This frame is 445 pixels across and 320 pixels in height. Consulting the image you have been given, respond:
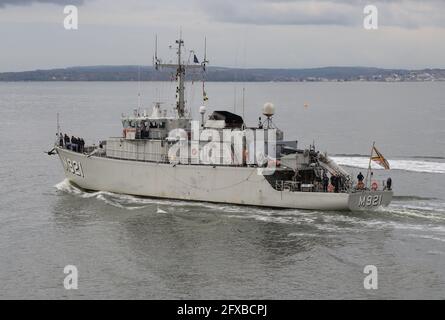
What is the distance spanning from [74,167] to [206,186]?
10328mm

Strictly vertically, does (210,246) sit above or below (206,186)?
below

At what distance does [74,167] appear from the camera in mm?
41938

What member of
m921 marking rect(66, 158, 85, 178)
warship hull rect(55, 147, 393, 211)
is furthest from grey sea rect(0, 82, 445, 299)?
m921 marking rect(66, 158, 85, 178)

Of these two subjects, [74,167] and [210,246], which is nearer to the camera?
[210,246]

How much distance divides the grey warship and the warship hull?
0.05m

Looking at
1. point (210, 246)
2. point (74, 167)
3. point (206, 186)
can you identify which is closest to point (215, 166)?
point (206, 186)

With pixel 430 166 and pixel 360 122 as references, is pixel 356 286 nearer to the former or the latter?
pixel 430 166

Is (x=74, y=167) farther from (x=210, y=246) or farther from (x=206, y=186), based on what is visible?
(x=210, y=246)

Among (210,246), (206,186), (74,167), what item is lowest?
(210,246)

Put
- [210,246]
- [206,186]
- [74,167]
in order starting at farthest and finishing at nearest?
[74,167] < [206,186] < [210,246]

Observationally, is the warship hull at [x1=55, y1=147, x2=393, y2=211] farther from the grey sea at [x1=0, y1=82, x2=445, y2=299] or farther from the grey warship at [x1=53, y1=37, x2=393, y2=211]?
the grey sea at [x1=0, y1=82, x2=445, y2=299]

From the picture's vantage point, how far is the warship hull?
34500 mm
